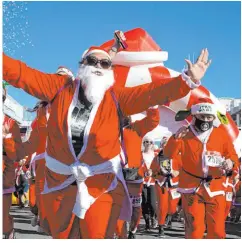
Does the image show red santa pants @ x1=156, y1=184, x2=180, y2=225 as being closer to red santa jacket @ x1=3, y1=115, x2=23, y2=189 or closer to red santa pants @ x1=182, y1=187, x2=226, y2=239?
red santa pants @ x1=182, y1=187, x2=226, y2=239

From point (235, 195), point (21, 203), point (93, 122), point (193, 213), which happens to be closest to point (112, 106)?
point (93, 122)

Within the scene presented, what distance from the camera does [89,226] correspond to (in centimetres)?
425

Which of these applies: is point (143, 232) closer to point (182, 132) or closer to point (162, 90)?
point (182, 132)

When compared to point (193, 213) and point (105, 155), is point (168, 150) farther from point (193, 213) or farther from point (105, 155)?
point (105, 155)

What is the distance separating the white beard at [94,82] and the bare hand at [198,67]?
0.78 m

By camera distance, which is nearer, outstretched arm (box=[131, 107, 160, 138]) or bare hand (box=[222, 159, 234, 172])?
bare hand (box=[222, 159, 234, 172])

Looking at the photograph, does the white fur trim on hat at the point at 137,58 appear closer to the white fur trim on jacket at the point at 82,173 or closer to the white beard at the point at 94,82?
the white beard at the point at 94,82

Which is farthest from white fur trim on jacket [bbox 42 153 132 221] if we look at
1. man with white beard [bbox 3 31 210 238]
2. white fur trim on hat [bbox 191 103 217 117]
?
white fur trim on hat [bbox 191 103 217 117]

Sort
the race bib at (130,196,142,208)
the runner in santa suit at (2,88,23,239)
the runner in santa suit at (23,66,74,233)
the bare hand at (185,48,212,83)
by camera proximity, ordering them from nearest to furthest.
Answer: the bare hand at (185,48,212,83) → the runner in santa suit at (2,88,23,239) → the runner in santa suit at (23,66,74,233) → the race bib at (130,196,142,208)

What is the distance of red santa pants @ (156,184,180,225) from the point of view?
397 inches

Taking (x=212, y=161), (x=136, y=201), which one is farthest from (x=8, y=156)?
(x=136, y=201)

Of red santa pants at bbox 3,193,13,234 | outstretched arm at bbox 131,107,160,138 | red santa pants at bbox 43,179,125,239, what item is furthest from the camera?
outstretched arm at bbox 131,107,160,138

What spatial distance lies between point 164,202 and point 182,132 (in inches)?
159

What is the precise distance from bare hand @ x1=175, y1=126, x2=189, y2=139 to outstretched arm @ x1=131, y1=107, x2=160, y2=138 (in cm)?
27
